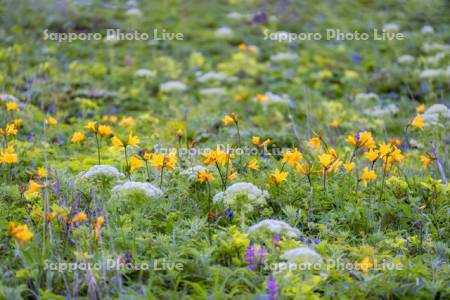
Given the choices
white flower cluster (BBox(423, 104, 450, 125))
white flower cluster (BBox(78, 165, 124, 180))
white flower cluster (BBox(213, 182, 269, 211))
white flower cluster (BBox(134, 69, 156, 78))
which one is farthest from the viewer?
white flower cluster (BBox(134, 69, 156, 78))

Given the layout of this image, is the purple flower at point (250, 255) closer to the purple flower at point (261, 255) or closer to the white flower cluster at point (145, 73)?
the purple flower at point (261, 255)

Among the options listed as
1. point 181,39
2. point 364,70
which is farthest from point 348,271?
point 181,39

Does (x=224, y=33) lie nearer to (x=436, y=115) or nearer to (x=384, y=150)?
(x=436, y=115)

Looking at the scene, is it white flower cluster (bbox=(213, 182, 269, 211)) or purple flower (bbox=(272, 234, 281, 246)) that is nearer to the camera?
purple flower (bbox=(272, 234, 281, 246))

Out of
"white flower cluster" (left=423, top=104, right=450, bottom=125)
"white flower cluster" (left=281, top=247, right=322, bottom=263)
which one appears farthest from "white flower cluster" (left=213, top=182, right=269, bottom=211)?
"white flower cluster" (left=423, top=104, right=450, bottom=125)

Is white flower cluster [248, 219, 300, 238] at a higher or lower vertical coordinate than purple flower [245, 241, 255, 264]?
higher

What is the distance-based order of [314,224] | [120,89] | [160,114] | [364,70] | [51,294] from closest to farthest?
[51,294]
[314,224]
[160,114]
[120,89]
[364,70]

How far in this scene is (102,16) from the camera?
10.2 metres

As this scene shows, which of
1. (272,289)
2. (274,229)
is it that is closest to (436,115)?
(274,229)

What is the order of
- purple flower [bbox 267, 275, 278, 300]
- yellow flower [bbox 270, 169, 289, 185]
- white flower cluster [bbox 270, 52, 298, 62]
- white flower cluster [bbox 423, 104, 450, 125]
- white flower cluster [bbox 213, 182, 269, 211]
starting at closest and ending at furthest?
1. purple flower [bbox 267, 275, 278, 300]
2. white flower cluster [bbox 213, 182, 269, 211]
3. yellow flower [bbox 270, 169, 289, 185]
4. white flower cluster [bbox 423, 104, 450, 125]
5. white flower cluster [bbox 270, 52, 298, 62]

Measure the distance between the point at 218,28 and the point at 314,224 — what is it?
7597 mm

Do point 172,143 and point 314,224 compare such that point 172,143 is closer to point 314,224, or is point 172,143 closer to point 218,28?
point 314,224

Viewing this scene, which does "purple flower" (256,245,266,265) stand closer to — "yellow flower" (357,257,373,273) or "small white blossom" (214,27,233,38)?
"yellow flower" (357,257,373,273)

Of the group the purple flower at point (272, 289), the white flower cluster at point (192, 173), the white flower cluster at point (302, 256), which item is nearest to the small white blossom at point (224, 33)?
the white flower cluster at point (192, 173)
